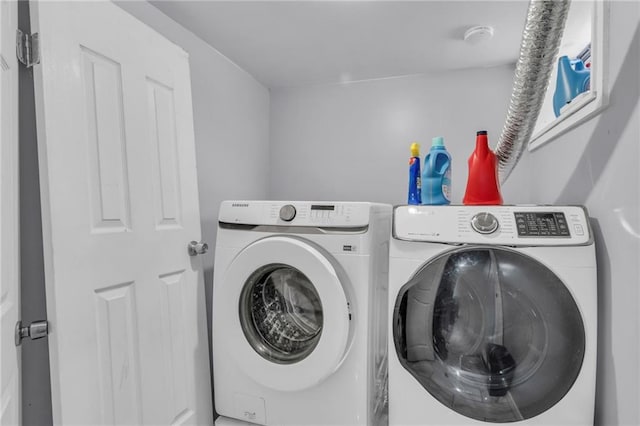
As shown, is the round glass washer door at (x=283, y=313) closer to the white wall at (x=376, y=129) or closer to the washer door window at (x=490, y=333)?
the washer door window at (x=490, y=333)

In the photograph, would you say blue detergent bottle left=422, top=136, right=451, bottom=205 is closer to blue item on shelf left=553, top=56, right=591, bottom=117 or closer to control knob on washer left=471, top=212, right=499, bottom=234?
control knob on washer left=471, top=212, right=499, bottom=234

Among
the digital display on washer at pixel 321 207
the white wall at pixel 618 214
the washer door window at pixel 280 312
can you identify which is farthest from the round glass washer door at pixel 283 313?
the white wall at pixel 618 214

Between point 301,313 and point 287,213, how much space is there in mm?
425

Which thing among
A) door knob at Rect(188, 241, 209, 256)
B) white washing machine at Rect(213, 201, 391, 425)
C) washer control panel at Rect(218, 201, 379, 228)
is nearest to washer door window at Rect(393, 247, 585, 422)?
white washing machine at Rect(213, 201, 391, 425)

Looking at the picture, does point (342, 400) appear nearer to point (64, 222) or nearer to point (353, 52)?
point (64, 222)

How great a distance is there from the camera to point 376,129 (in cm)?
261

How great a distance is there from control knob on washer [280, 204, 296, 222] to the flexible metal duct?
2.83 feet

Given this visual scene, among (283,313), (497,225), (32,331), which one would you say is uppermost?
(497,225)

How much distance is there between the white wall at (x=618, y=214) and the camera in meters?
0.89

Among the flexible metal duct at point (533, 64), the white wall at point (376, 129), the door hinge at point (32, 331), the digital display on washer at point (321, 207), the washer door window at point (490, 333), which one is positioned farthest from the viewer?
the white wall at point (376, 129)

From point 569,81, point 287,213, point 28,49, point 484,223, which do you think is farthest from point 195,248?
point 569,81

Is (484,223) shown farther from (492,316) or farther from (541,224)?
(492,316)

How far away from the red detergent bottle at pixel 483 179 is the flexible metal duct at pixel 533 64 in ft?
0.31

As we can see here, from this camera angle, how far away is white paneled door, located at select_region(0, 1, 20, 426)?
0.90m
